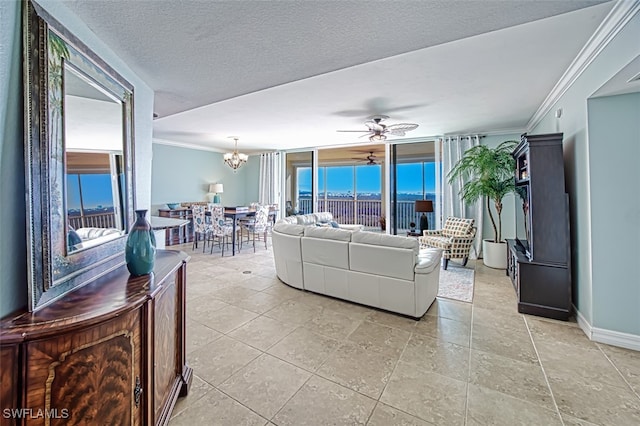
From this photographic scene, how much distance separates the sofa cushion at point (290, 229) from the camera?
144 inches

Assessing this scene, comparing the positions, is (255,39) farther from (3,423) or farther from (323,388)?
(323,388)

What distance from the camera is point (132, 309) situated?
1.12 meters

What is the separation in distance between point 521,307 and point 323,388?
2.49 metres

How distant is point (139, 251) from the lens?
4.65ft

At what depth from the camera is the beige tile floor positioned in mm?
1659

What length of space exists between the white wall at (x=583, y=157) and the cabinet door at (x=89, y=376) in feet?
11.0

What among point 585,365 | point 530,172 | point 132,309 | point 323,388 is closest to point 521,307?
point 585,365

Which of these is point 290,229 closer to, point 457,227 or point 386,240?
point 386,240

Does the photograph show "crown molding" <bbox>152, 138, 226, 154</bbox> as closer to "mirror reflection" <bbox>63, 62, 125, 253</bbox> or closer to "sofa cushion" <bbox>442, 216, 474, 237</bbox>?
"mirror reflection" <bbox>63, 62, 125, 253</bbox>

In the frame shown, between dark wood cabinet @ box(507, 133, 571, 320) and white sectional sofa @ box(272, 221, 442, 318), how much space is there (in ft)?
3.07

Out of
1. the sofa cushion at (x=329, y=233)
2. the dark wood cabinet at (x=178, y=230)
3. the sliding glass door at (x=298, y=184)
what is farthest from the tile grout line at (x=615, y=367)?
the dark wood cabinet at (x=178, y=230)

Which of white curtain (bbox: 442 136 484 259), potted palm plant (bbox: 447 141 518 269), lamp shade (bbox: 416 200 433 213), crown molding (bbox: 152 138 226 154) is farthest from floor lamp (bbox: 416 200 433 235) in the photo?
crown molding (bbox: 152 138 226 154)

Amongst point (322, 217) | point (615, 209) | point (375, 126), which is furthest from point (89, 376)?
point (322, 217)

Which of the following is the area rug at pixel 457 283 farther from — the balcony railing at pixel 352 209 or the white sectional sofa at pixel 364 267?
the balcony railing at pixel 352 209
